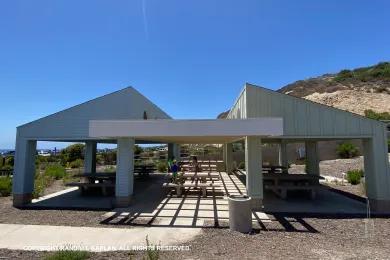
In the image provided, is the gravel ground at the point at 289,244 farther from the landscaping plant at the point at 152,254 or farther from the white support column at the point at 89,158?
the white support column at the point at 89,158

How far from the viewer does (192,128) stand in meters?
8.98

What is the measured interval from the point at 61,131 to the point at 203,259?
8.02m

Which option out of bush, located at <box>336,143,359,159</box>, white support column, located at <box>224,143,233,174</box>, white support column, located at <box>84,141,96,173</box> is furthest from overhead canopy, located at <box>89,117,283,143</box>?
bush, located at <box>336,143,359,159</box>

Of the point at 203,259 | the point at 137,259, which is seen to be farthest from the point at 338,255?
the point at 137,259

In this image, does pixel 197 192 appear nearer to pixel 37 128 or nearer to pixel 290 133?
pixel 290 133

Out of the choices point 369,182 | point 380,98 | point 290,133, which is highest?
point 380,98

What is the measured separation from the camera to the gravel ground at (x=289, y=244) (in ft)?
18.9

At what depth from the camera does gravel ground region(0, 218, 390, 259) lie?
227 inches

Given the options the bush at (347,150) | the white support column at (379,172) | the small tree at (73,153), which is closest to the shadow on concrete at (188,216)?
the white support column at (379,172)

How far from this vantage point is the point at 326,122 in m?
9.97

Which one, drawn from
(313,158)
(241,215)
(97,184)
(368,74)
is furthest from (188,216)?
(368,74)

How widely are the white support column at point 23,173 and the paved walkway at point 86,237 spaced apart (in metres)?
3.12

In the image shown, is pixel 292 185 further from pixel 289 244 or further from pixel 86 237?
pixel 86 237

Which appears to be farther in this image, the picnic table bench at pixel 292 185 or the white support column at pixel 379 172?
the picnic table bench at pixel 292 185
